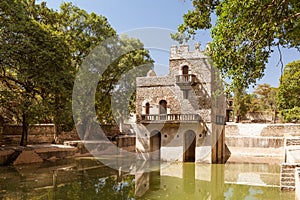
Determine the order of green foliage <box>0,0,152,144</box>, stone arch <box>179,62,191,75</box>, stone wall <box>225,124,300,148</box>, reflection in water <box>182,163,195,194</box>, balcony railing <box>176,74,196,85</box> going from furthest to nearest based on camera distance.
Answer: stone wall <box>225,124,300,148</box>, stone arch <box>179,62,191,75</box>, balcony railing <box>176,74,196,85</box>, green foliage <box>0,0,152,144</box>, reflection in water <box>182,163,195,194</box>

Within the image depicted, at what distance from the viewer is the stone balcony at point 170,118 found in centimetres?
1617

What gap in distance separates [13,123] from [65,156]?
5.44 m

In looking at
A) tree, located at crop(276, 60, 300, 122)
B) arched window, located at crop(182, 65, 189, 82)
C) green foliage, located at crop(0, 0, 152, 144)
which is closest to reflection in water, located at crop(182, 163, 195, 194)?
arched window, located at crop(182, 65, 189, 82)

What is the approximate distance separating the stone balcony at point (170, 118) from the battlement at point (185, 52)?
365 centimetres

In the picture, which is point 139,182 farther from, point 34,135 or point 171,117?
point 34,135

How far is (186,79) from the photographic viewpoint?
16.6 meters

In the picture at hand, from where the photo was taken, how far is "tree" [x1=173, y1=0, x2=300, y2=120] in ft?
19.9

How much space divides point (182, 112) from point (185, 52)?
12.3 ft

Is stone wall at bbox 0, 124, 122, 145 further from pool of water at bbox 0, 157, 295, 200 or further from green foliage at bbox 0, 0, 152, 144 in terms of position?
pool of water at bbox 0, 157, 295, 200

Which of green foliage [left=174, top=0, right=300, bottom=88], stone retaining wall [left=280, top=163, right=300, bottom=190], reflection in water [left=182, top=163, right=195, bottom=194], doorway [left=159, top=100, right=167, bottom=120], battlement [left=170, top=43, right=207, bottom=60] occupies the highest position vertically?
battlement [left=170, top=43, right=207, bottom=60]

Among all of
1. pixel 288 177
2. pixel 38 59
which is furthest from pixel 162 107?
pixel 288 177

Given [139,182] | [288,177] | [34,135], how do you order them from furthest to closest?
[34,135] < [139,182] < [288,177]

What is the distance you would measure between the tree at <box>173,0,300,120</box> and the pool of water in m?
4.41

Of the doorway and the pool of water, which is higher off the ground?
the doorway
